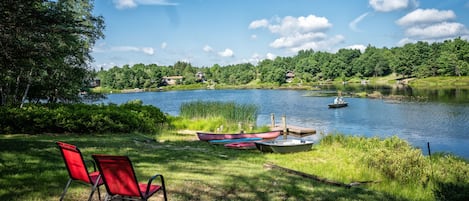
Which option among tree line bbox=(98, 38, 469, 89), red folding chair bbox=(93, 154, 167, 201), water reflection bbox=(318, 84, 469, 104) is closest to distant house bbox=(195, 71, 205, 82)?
tree line bbox=(98, 38, 469, 89)

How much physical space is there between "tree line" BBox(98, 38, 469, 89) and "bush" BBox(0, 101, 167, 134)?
84.8 metres

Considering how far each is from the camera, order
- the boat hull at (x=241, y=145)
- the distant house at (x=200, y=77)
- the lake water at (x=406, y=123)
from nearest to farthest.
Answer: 1. the boat hull at (x=241, y=145)
2. the lake water at (x=406, y=123)
3. the distant house at (x=200, y=77)

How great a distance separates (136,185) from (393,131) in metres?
25.9

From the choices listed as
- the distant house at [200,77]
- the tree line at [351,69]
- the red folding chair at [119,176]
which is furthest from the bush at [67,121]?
the distant house at [200,77]

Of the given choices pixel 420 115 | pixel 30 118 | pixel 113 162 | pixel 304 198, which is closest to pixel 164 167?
pixel 304 198

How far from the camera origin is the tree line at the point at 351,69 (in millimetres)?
86688

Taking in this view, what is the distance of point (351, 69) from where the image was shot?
120m

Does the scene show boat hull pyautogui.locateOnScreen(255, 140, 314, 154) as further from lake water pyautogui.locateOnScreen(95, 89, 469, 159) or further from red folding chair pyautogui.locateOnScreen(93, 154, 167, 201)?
red folding chair pyautogui.locateOnScreen(93, 154, 167, 201)

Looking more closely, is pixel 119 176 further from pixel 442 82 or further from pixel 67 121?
pixel 442 82

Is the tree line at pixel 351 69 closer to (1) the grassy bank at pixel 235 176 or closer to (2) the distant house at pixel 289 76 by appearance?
(2) the distant house at pixel 289 76

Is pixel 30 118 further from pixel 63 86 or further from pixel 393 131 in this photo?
pixel 393 131

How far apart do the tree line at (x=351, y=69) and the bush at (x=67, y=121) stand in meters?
84.8

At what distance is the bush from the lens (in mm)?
12836

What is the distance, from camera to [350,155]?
13.8m
